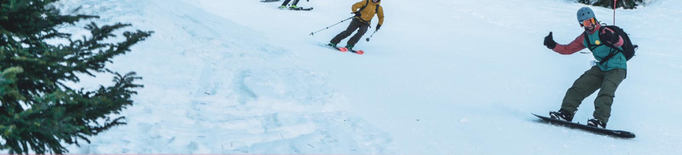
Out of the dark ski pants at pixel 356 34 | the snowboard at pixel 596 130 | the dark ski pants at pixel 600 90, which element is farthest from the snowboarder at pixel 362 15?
the snowboard at pixel 596 130

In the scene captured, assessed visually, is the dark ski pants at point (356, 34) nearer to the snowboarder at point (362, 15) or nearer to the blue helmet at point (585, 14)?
the snowboarder at point (362, 15)

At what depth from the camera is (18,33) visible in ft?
10.2

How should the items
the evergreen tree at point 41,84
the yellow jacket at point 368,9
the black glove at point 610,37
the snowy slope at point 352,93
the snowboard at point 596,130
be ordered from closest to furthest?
the evergreen tree at point 41,84, the snowy slope at point 352,93, the snowboard at point 596,130, the black glove at point 610,37, the yellow jacket at point 368,9

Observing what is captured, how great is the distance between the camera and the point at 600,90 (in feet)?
23.5

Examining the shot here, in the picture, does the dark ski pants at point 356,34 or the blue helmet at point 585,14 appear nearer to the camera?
the blue helmet at point 585,14

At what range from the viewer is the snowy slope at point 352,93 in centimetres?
582

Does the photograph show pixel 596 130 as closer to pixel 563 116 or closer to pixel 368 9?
pixel 563 116

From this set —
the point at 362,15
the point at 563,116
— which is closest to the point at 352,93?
the point at 563,116

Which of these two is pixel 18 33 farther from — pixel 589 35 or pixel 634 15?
pixel 634 15

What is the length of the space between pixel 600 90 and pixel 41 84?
635 cm

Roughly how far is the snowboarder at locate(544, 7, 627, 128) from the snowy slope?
401mm

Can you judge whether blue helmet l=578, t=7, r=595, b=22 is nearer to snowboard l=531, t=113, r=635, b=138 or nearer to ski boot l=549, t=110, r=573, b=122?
ski boot l=549, t=110, r=573, b=122

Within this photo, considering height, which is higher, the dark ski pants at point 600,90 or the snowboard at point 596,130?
the dark ski pants at point 600,90

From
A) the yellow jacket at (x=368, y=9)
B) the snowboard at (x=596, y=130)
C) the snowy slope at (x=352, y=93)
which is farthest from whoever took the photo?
the yellow jacket at (x=368, y=9)
